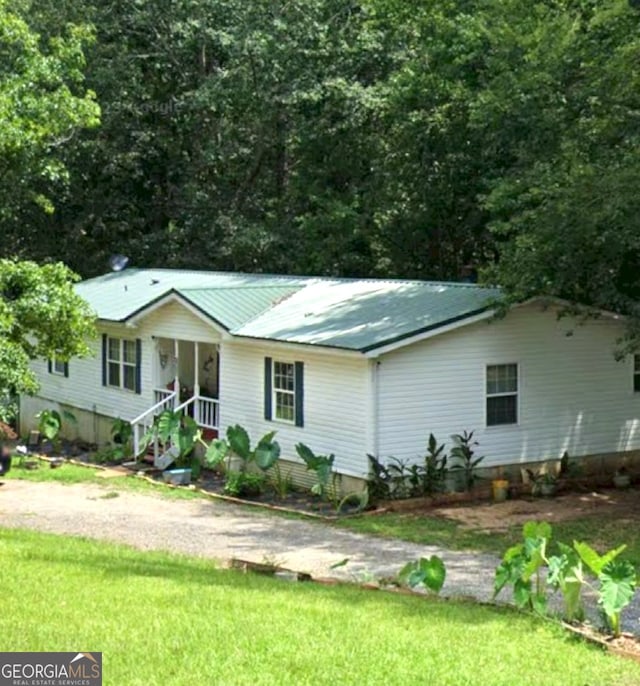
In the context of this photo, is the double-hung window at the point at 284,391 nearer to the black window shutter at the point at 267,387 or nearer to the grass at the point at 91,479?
the black window shutter at the point at 267,387

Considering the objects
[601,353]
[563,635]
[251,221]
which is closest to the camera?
[563,635]

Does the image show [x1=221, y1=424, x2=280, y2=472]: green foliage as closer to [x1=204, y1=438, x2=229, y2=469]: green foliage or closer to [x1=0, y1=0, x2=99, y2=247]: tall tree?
[x1=204, y1=438, x2=229, y2=469]: green foliage

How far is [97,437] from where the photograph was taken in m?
28.0

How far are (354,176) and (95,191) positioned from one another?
991 centimetres

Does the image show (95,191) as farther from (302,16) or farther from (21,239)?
(302,16)

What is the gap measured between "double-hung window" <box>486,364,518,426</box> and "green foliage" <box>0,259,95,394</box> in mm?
7484

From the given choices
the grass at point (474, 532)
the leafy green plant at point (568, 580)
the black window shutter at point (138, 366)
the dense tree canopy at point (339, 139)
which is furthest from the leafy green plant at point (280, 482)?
the leafy green plant at point (568, 580)

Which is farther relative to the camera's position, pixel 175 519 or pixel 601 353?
pixel 601 353

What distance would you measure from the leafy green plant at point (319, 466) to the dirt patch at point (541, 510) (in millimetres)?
2012

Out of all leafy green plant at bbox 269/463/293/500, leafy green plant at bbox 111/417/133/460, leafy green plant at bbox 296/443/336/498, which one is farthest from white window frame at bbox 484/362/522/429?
leafy green plant at bbox 111/417/133/460

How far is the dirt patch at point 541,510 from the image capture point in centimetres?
1831

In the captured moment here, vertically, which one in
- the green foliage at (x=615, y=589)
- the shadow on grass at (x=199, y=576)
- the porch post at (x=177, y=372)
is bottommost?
the shadow on grass at (x=199, y=576)

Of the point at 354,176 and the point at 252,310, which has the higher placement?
the point at 354,176

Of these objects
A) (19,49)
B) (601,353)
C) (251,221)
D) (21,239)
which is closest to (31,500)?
(19,49)
